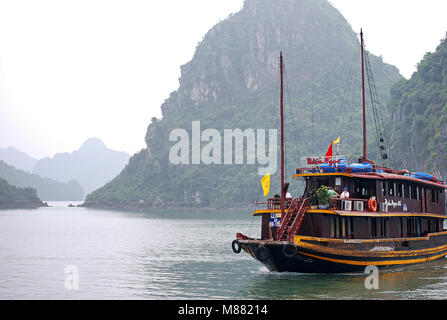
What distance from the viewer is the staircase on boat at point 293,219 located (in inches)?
1004

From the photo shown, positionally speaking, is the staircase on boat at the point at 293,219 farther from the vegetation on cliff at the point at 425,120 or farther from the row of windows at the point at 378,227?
the vegetation on cliff at the point at 425,120

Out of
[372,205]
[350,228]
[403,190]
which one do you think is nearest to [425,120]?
[403,190]

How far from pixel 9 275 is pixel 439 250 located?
2366cm

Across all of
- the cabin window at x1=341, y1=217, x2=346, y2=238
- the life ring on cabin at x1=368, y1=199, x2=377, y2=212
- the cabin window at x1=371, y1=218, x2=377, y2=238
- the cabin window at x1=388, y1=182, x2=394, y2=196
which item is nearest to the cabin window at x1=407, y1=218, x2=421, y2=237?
the cabin window at x1=388, y1=182, x2=394, y2=196

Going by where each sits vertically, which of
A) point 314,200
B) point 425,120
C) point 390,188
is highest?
point 425,120

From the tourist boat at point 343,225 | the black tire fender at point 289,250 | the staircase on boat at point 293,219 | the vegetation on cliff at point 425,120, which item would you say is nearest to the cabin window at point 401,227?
the tourist boat at point 343,225

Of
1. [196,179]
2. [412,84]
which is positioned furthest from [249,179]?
[412,84]

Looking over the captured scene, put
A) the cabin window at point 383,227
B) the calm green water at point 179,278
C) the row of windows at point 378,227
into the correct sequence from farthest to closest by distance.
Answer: the cabin window at point 383,227, the row of windows at point 378,227, the calm green water at point 179,278

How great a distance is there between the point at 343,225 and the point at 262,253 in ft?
13.1

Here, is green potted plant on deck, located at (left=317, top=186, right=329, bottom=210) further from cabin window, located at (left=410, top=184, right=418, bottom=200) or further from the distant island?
the distant island

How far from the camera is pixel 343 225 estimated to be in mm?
26375

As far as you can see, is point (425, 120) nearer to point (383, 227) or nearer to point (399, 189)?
point (399, 189)

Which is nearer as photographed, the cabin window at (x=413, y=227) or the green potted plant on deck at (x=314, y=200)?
the green potted plant on deck at (x=314, y=200)
